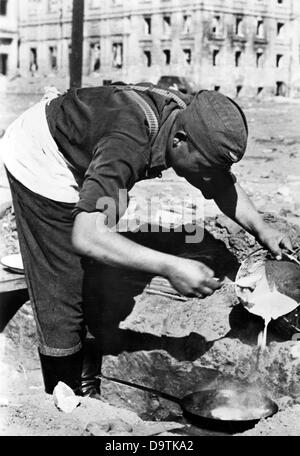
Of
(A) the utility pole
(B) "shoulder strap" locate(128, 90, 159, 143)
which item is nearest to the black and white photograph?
(B) "shoulder strap" locate(128, 90, 159, 143)

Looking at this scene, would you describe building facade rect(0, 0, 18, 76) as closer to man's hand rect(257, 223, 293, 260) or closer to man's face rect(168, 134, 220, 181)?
man's hand rect(257, 223, 293, 260)

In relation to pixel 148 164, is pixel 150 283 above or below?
below

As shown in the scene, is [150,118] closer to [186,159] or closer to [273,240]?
[186,159]

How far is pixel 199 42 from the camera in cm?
3061

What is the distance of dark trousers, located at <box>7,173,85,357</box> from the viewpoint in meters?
3.74

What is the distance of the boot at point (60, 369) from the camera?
3.91 metres

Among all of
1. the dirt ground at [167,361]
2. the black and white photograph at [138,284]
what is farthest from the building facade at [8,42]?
the dirt ground at [167,361]

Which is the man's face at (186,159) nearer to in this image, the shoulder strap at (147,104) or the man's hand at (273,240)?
the shoulder strap at (147,104)

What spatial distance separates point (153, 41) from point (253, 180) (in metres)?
24.3

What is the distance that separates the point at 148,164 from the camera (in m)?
3.19

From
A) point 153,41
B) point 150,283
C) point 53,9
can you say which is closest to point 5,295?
point 150,283

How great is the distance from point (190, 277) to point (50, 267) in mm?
1059
